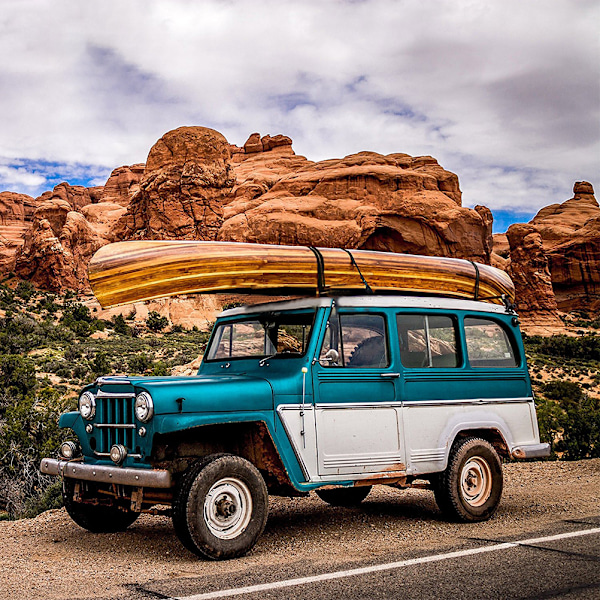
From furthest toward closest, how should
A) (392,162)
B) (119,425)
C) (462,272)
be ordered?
(392,162) < (462,272) < (119,425)

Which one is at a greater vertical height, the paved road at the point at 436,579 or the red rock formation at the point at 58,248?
the red rock formation at the point at 58,248

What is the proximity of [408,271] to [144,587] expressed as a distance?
437cm

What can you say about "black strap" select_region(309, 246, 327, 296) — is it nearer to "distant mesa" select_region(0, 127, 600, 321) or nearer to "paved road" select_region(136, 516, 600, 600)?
"paved road" select_region(136, 516, 600, 600)

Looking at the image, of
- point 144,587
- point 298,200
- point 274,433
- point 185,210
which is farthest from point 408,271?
point 298,200

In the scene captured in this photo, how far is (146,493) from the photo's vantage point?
5.74m

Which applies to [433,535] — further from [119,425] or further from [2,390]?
[2,390]

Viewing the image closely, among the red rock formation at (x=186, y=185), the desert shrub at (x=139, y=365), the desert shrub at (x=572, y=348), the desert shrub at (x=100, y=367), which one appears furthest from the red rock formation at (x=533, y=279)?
the desert shrub at (x=100, y=367)

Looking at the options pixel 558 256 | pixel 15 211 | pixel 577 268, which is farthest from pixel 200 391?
pixel 15 211

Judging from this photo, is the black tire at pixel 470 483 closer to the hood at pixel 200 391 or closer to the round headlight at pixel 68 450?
the hood at pixel 200 391

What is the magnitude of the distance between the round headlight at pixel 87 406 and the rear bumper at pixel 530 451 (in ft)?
15.6

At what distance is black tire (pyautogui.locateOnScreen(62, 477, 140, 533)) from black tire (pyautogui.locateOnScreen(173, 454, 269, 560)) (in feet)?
4.58

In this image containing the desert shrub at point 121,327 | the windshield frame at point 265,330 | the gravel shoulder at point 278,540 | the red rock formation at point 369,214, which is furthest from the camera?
the red rock formation at point 369,214

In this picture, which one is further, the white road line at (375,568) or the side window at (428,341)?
the side window at (428,341)

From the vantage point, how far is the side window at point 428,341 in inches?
277
